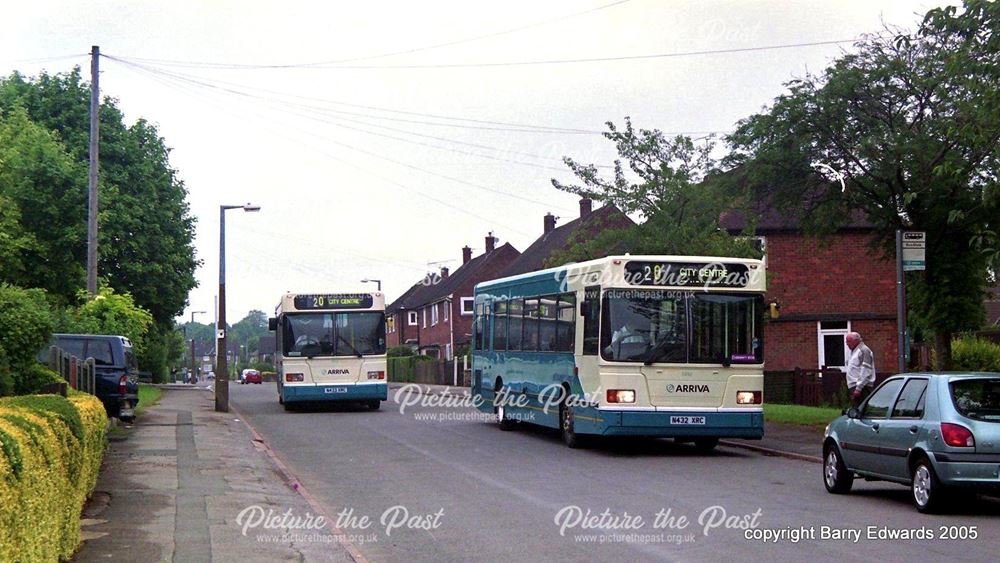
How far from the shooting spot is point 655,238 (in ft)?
88.4

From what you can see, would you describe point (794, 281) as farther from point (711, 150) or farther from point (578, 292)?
point (578, 292)

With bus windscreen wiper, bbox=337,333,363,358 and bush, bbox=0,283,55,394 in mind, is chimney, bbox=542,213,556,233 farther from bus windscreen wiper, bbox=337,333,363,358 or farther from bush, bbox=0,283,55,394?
bush, bbox=0,283,55,394

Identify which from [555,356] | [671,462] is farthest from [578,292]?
[671,462]

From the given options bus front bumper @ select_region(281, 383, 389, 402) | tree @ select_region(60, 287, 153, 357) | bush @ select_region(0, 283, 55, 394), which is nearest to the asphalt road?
bush @ select_region(0, 283, 55, 394)

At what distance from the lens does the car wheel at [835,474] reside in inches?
535

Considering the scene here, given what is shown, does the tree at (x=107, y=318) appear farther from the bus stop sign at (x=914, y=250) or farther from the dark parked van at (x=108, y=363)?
the bus stop sign at (x=914, y=250)

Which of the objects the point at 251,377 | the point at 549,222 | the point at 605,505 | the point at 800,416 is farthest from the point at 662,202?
the point at 251,377

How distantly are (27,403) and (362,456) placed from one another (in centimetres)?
891

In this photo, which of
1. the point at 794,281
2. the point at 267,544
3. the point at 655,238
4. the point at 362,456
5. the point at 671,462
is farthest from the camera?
the point at 794,281

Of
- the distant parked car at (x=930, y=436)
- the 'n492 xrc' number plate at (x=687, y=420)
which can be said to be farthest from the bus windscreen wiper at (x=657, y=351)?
the distant parked car at (x=930, y=436)

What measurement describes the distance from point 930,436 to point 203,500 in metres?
7.50

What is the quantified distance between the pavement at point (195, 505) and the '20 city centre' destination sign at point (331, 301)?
9.34 metres

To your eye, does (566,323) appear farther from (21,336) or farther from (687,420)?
(21,336)

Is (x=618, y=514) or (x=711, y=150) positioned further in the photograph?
(x=711, y=150)
